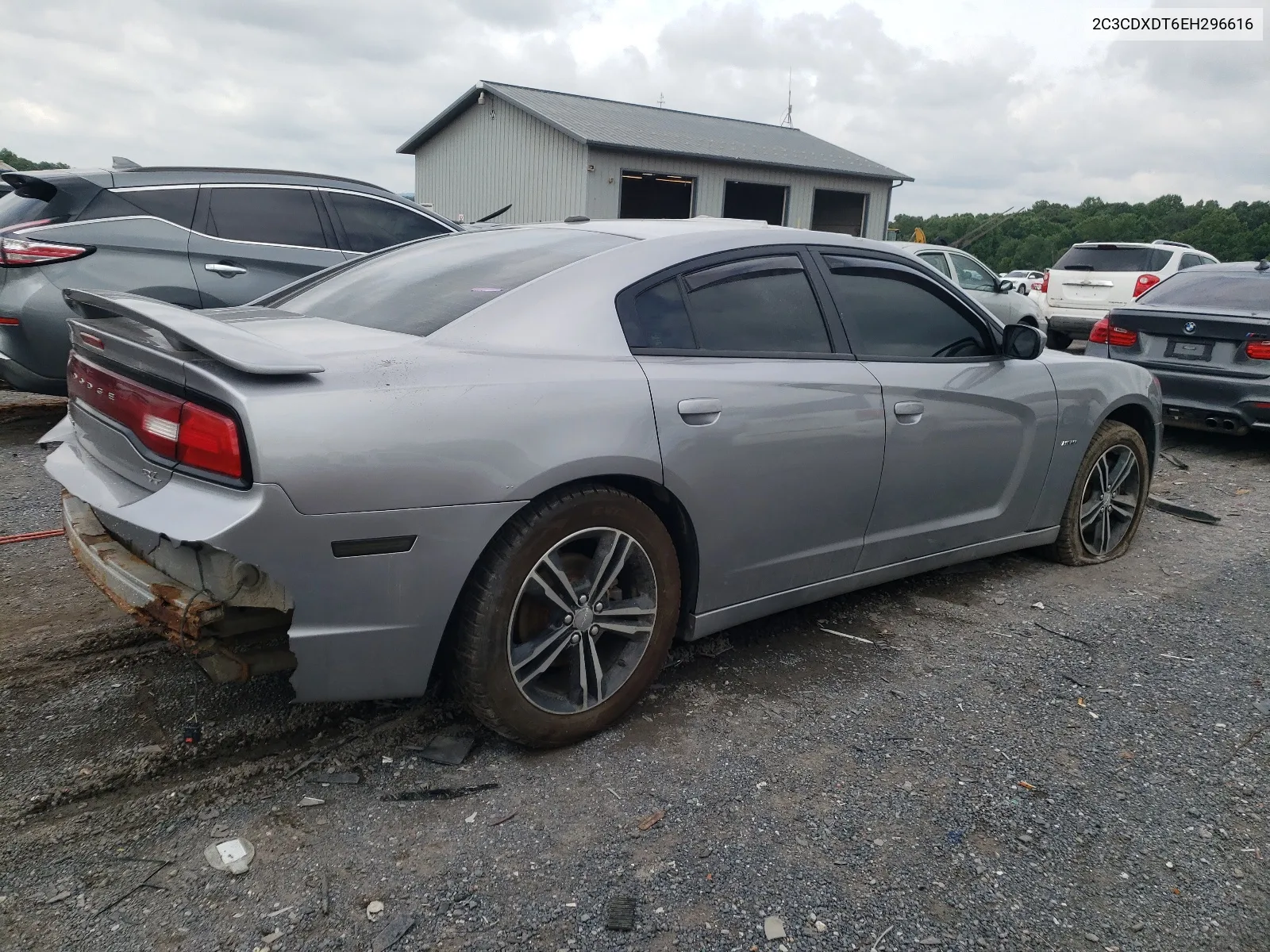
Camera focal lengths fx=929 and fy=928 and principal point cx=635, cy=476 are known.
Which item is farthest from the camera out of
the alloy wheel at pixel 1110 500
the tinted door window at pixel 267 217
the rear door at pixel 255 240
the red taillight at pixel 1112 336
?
the red taillight at pixel 1112 336

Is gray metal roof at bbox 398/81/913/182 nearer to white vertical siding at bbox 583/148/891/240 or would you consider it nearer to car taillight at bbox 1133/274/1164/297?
white vertical siding at bbox 583/148/891/240

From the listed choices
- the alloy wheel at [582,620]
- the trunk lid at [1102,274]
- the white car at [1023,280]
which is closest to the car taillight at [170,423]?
the alloy wheel at [582,620]

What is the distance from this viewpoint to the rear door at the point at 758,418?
282 cm

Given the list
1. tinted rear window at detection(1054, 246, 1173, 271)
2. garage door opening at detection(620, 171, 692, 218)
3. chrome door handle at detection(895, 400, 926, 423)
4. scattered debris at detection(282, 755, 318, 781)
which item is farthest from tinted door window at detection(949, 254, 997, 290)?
scattered debris at detection(282, 755, 318, 781)

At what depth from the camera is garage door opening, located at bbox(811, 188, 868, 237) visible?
75.0 feet

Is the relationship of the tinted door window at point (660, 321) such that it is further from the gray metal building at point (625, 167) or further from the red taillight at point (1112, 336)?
the gray metal building at point (625, 167)

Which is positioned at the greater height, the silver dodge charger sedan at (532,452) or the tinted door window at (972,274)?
the tinted door window at (972,274)

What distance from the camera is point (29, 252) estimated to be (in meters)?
5.61

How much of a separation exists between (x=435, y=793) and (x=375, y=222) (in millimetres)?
5476

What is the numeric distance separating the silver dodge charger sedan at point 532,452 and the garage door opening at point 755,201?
1798 centimetres

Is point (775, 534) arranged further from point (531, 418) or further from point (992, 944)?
point (992, 944)

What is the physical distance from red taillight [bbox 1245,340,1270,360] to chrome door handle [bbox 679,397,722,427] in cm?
565

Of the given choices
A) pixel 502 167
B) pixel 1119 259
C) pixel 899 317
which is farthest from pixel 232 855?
pixel 502 167

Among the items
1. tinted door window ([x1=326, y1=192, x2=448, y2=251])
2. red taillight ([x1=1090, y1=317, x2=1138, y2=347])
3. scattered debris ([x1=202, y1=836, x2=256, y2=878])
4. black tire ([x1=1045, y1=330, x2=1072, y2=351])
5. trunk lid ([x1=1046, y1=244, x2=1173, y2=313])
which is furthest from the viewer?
black tire ([x1=1045, y1=330, x2=1072, y2=351])
